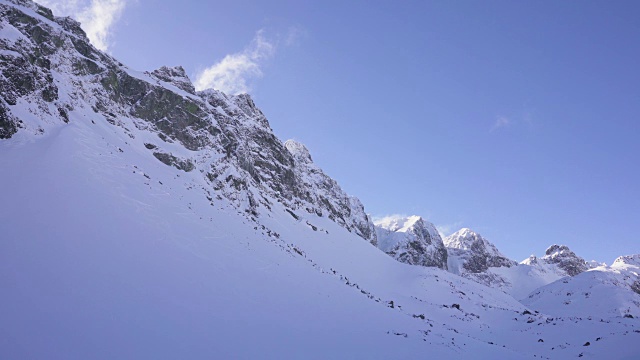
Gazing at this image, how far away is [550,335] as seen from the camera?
3241cm

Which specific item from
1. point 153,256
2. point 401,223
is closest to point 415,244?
point 401,223

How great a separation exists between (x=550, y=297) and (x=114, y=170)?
92.3 m

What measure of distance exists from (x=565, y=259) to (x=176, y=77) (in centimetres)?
16863

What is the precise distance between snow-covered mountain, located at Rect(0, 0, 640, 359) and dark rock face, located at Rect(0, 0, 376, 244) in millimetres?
177

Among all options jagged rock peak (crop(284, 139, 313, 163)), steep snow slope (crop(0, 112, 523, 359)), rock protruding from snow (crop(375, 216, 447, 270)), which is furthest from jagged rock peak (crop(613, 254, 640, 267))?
steep snow slope (crop(0, 112, 523, 359))

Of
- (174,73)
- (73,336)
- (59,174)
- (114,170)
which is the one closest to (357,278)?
(114,170)

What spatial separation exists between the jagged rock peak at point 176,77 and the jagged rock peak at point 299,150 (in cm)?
4018

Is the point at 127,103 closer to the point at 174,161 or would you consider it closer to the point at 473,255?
the point at 174,161

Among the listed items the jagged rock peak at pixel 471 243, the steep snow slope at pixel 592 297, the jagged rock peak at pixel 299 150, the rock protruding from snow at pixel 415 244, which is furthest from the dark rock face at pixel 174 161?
the jagged rock peak at pixel 471 243

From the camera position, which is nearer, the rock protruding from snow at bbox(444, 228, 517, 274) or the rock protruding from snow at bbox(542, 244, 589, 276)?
the rock protruding from snow at bbox(542, 244, 589, 276)

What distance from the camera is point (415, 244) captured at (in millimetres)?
121000

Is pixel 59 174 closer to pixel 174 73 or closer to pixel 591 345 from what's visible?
pixel 591 345

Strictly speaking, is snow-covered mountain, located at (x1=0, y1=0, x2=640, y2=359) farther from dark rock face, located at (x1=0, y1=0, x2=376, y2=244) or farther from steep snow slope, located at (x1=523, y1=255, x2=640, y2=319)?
steep snow slope, located at (x1=523, y1=255, x2=640, y2=319)

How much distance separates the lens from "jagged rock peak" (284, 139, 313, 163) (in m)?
94.0
